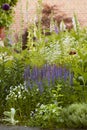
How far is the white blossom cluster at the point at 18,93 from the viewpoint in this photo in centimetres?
482

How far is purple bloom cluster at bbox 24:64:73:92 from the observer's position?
475cm

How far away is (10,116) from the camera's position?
457cm

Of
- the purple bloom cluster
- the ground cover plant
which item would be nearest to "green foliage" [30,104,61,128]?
the ground cover plant

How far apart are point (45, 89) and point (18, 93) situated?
30cm

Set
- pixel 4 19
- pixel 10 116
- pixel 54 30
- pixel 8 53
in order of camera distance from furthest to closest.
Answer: pixel 4 19 < pixel 54 30 < pixel 8 53 < pixel 10 116

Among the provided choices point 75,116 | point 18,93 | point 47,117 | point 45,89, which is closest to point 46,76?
point 45,89

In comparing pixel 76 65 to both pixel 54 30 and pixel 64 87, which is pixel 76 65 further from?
pixel 54 30

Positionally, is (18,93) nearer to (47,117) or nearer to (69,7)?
(47,117)

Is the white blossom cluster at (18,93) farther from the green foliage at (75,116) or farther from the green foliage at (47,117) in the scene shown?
the green foliage at (75,116)

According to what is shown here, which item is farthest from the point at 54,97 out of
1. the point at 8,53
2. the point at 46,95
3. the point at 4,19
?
the point at 4,19

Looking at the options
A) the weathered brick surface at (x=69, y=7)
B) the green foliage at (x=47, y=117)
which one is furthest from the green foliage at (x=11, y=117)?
the weathered brick surface at (x=69, y=7)

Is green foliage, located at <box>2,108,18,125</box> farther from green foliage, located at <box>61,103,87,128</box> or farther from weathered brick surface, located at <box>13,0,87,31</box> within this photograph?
weathered brick surface, located at <box>13,0,87,31</box>

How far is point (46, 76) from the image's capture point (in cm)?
479

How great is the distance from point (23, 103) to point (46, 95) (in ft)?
0.88
